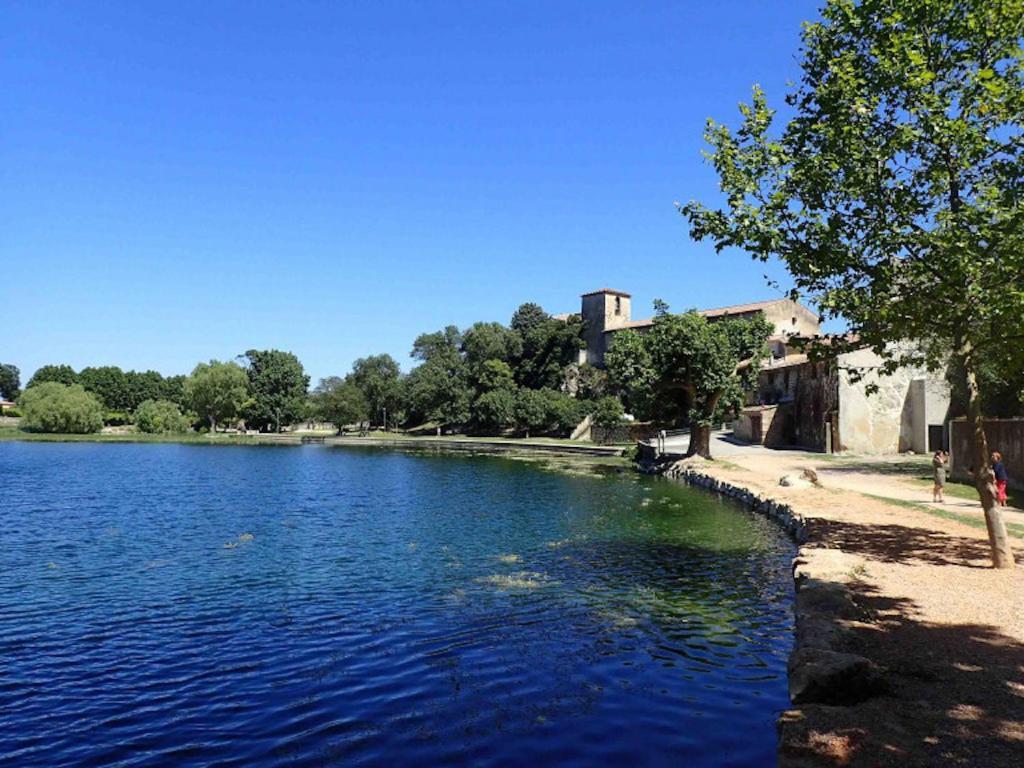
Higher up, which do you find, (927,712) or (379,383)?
(379,383)

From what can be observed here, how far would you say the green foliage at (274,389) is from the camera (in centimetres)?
12888

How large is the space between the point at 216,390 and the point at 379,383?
1013 inches

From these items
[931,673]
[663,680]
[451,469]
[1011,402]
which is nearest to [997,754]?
[931,673]

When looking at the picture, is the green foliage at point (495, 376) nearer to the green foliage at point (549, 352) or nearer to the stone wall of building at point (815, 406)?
the green foliage at point (549, 352)

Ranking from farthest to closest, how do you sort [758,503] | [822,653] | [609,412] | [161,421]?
[161,421]
[609,412]
[758,503]
[822,653]

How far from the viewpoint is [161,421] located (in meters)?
113

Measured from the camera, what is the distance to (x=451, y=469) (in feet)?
186

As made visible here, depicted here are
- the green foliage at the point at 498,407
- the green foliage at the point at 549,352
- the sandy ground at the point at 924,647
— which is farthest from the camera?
the green foliage at the point at 549,352

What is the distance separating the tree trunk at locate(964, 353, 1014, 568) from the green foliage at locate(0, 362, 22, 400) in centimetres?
21650

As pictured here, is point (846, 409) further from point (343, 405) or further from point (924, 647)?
point (343, 405)

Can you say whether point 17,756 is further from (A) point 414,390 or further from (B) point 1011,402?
(A) point 414,390

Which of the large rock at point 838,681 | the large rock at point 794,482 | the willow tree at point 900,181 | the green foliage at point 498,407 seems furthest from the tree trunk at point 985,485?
the green foliage at point 498,407

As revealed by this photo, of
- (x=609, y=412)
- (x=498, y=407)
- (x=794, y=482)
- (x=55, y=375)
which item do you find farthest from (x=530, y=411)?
(x=55, y=375)

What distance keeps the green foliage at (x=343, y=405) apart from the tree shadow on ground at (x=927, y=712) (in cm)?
11722
